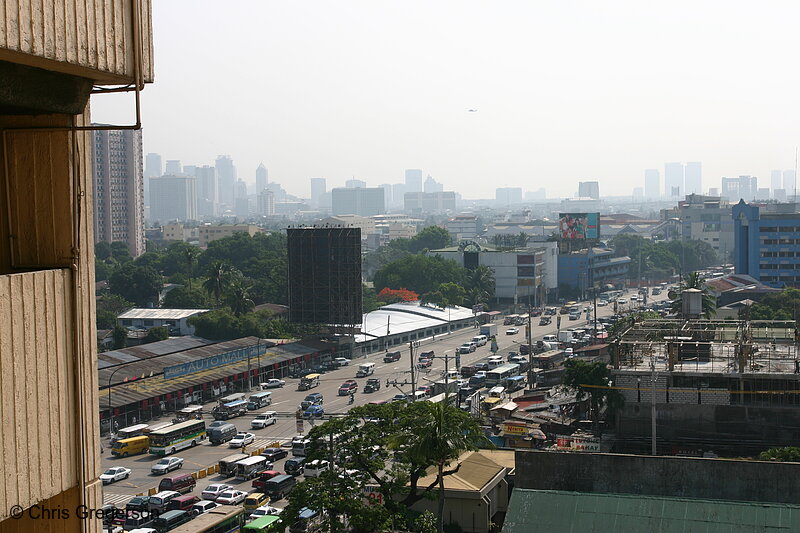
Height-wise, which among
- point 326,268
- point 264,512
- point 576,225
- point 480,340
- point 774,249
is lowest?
point 480,340

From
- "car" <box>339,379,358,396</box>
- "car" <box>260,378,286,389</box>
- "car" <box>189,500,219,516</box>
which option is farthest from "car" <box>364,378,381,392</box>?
"car" <box>189,500,219,516</box>

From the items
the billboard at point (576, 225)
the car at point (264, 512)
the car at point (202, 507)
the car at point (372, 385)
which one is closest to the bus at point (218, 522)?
the car at point (264, 512)

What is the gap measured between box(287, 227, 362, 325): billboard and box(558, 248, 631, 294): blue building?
47.7 metres

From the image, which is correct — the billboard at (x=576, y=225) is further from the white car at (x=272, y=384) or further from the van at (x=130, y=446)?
the van at (x=130, y=446)

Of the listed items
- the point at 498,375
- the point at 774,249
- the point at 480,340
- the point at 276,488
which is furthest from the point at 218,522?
the point at 774,249

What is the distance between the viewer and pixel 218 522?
76.6 ft

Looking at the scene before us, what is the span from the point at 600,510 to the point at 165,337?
46.8 meters

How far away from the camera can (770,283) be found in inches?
3095

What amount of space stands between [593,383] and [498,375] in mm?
15719

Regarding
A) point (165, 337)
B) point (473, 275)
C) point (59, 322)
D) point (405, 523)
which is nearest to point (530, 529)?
point (405, 523)

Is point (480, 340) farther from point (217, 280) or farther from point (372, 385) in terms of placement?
point (217, 280)

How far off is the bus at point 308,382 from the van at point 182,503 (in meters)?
20.5

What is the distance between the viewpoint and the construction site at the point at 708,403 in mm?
27281

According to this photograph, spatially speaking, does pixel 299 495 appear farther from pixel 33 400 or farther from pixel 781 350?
pixel 781 350
